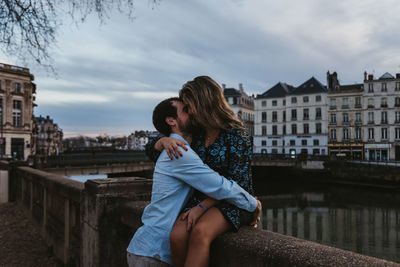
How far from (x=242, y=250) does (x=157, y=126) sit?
0.89 m

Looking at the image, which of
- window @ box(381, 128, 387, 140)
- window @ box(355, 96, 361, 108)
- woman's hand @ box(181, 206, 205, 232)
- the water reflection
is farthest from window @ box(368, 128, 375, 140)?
woman's hand @ box(181, 206, 205, 232)

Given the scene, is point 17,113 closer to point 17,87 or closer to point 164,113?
point 17,87

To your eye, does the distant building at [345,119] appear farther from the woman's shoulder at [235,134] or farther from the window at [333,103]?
the woman's shoulder at [235,134]

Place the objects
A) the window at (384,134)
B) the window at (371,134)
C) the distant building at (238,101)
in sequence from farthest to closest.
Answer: the distant building at (238,101) < the window at (371,134) < the window at (384,134)

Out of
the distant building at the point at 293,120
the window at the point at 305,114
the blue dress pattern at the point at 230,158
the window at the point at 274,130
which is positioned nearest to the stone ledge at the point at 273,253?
the blue dress pattern at the point at 230,158

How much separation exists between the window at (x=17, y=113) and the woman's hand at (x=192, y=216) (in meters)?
52.4

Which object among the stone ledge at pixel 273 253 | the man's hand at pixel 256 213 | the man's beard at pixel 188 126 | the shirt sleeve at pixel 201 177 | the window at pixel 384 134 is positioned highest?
the window at pixel 384 134

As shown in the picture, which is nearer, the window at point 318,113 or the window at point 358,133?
the window at point 358,133

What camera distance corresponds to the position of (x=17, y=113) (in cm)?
4766

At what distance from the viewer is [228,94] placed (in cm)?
6662

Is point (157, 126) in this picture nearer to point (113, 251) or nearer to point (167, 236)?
point (167, 236)

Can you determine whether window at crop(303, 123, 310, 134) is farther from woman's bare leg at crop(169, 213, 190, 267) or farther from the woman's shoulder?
woman's bare leg at crop(169, 213, 190, 267)

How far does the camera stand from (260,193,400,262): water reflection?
14.5 metres

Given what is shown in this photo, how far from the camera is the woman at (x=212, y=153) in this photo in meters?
1.67
